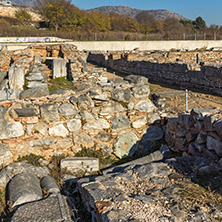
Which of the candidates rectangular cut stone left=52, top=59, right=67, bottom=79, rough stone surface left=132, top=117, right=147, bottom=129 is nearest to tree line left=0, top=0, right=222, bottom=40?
rectangular cut stone left=52, top=59, right=67, bottom=79

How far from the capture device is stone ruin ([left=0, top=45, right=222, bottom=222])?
3.06m

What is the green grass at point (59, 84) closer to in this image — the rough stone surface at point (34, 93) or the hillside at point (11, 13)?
the rough stone surface at point (34, 93)

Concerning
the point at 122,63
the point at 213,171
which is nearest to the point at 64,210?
the point at 213,171

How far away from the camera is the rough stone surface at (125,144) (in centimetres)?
555

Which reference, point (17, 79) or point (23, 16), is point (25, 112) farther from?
point (23, 16)

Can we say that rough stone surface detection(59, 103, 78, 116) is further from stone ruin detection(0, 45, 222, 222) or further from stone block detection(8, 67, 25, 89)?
stone block detection(8, 67, 25, 89)

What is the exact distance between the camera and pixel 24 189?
3760mm

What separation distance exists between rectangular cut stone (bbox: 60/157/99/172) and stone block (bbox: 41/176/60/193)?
0.48 metres

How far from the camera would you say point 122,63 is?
1784cm

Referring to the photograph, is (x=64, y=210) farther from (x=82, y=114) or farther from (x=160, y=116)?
(x=160, y=116)

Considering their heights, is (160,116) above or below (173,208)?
above

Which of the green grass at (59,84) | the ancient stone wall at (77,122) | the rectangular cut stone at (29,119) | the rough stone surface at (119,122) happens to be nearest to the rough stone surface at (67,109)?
the ancient stone wall at (77,122)

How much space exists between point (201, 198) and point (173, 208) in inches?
16.8

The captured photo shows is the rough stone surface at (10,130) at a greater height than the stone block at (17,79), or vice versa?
the stone block at (17,79)
